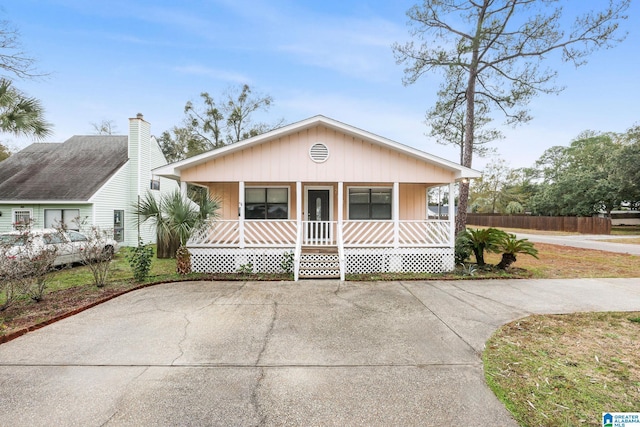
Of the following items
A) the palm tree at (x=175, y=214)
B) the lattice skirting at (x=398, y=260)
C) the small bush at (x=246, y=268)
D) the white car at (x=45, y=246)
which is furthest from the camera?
the lattice skirting at (x=398, y=260)

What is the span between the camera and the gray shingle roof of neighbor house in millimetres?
14031

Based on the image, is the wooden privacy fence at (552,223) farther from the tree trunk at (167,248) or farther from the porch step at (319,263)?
the tree trunk at (167,248)

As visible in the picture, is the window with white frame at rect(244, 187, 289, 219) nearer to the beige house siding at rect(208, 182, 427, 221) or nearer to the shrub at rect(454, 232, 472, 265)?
the beige house siding at rect(208, 182, 427, 221)

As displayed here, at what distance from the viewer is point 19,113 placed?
9.51 metres

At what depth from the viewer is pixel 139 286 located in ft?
25.1

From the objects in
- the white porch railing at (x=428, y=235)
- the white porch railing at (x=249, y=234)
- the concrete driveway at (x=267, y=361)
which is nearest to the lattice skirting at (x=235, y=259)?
the white porch railing at (x=249, y=234)

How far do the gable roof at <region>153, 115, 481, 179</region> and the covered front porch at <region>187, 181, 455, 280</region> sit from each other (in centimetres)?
97

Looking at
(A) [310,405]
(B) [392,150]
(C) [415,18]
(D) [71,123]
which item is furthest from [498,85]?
(D) [71,123]

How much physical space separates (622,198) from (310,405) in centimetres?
4185

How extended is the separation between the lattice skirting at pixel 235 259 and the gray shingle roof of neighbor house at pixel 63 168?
8.25m

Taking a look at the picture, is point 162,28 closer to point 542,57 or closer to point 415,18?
point 415,18

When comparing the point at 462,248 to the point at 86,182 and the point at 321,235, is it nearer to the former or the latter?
the point at 321,235

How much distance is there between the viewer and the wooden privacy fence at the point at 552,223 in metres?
26.3

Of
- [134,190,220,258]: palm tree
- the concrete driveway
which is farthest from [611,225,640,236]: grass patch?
[134,190,220,258]: palm tree
